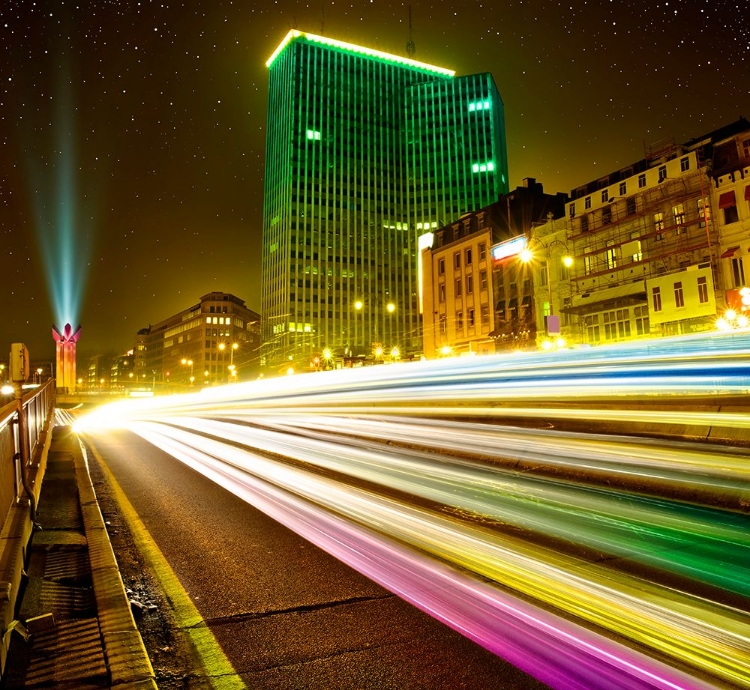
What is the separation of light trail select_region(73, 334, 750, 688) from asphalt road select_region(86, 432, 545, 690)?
10.7 inches

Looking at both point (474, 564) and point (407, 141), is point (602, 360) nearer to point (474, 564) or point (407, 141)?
point (474, 564)

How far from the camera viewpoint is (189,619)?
434 cm

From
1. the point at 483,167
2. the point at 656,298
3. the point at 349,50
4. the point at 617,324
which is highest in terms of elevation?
the point at 349,50

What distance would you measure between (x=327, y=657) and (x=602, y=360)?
37.5 feet

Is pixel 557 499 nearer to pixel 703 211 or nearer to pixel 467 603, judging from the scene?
pixel 467 603

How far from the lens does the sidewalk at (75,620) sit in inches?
134

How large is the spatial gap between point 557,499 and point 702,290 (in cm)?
3363

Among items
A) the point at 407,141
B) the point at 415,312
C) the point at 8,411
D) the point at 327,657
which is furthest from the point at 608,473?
the point at 407,141

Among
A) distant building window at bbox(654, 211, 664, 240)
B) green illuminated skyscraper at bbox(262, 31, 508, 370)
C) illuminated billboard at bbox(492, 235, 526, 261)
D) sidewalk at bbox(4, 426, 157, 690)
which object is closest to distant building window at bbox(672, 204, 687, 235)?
distant building window at bbox(654, 211, 664, 240)

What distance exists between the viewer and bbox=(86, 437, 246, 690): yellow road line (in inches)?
135

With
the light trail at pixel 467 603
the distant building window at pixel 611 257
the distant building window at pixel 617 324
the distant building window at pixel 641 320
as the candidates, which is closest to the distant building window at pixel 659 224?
the distant building window at pixel 611 257

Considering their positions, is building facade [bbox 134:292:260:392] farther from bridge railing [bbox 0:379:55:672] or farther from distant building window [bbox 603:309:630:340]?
bridge railing [bbox 0:379:55:672]

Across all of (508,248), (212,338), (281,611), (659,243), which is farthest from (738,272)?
(212,338)

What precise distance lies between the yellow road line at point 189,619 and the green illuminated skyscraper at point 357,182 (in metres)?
114
